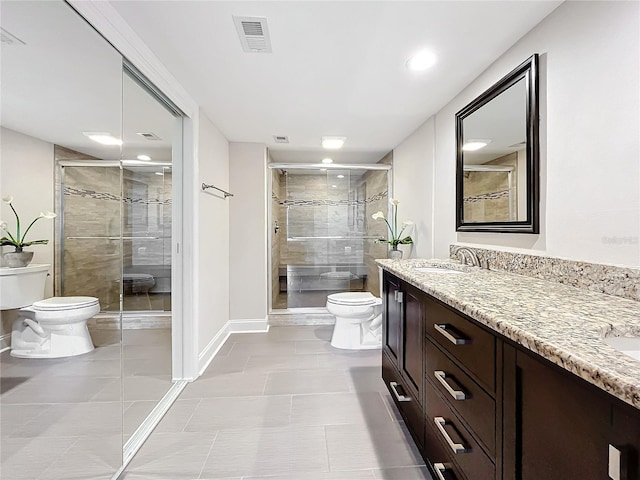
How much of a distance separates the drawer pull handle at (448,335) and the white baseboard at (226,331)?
6.68 feet

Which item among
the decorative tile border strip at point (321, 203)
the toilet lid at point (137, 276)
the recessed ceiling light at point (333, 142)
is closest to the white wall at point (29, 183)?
the toilet lid at point (137, 276)

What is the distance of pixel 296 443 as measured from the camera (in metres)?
1.68

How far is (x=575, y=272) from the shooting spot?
1298 mm

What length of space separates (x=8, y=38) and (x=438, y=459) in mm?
2148

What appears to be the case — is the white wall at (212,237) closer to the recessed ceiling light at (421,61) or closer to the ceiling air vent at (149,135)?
the ceiling air vent at (149,135)

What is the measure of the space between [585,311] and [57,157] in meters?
1.86

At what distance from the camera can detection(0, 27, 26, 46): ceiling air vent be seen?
36.8 inches

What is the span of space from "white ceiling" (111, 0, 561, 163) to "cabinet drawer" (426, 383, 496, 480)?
174 cm

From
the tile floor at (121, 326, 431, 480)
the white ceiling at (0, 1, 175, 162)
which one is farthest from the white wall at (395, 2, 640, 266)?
the white ceiling at (0, 1, 175, 162)

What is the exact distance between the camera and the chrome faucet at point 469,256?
77.0 inches

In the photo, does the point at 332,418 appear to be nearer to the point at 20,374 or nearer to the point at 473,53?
the point at 20,374

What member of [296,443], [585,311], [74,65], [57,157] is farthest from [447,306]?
[74,65]

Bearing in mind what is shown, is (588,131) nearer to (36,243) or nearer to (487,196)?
(487,196)

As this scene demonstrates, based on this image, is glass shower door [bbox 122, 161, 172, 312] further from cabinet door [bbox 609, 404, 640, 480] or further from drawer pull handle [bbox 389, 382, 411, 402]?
cabinet door [bbox 609, 404, 640, 480]
